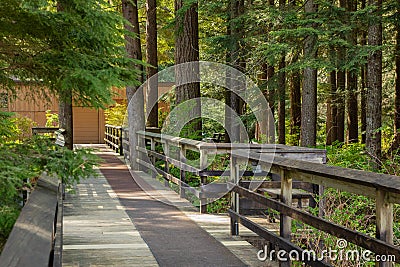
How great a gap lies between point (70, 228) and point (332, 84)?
1796 centimetres

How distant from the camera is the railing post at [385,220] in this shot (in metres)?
3.61

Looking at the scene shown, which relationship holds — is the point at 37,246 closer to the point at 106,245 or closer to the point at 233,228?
the point at 106,245

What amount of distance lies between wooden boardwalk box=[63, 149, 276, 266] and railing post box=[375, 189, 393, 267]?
2183mm

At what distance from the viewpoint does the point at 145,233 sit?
23.5ft

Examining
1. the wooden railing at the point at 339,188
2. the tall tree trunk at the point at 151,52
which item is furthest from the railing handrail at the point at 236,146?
the tall tree trunk at the point at 151,52

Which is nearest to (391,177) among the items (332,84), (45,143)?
(45,143)

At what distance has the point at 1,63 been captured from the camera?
5172mm

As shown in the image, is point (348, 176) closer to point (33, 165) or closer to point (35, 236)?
point (33, 165)

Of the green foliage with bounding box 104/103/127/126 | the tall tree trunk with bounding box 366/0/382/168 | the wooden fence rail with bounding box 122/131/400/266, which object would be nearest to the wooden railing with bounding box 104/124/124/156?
the green foliage with bounding box 104/103/127/126

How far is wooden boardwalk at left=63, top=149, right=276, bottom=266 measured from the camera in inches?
229

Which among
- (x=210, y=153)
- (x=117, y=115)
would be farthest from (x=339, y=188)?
(x=117, y=115)

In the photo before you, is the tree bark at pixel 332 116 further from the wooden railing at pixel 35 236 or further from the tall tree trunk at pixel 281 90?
the wooden railing at pixel 35 236

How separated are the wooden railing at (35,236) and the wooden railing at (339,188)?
5.93 ft

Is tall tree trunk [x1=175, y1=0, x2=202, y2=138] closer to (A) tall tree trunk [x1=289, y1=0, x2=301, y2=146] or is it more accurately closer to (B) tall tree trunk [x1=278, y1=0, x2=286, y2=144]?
(B) tall tree trunk [x1=278, y1=0, x2=286, y2=144]
